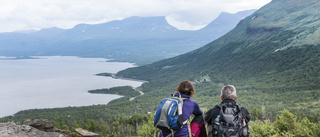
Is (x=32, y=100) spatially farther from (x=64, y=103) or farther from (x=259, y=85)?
(x=259, y=85)

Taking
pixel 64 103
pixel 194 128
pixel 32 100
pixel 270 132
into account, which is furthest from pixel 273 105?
pixel 32 100

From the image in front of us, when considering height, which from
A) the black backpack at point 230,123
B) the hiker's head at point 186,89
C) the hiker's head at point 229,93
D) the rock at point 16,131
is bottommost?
the rock at point 16,131

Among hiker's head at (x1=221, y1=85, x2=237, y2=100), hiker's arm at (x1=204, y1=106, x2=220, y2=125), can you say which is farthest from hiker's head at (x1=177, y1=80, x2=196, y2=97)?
hiker's head at (x1=221, y1=85, x2=237, y2=100)

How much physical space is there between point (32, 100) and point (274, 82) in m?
161

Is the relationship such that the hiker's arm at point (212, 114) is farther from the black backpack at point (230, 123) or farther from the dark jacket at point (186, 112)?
the dark jacket at point (186, 112)

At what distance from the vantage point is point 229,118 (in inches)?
296

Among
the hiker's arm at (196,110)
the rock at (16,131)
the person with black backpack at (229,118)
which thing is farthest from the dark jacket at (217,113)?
the rock at (16,131)

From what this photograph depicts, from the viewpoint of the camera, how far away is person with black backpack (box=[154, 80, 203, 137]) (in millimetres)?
7539

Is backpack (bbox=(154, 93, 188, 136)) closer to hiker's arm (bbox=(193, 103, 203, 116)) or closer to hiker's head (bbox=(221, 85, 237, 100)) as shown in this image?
hiker's arm (bbox=(193, 103, 203, 116))

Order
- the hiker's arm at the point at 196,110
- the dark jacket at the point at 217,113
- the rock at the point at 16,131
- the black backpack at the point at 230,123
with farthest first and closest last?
1. the rock at the point at 16,131
2. the hiker's arm at the point at 196,110
3. the dark jacket at the point at 217,113
4. the black backpack at the point at 230,123

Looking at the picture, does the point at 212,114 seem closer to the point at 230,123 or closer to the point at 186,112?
the point at 230,123

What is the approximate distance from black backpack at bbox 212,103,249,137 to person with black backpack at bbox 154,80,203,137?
760 millimetres

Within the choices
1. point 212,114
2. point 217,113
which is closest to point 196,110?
point 212,114

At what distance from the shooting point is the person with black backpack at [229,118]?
7.50 metres
